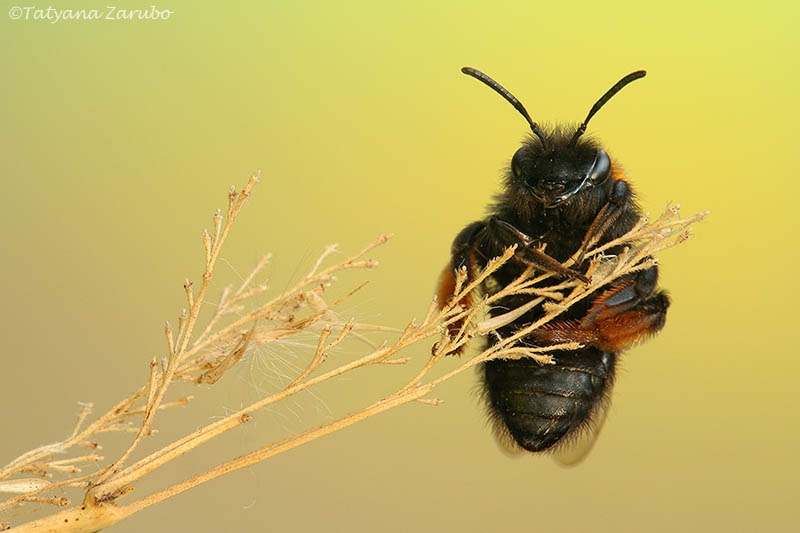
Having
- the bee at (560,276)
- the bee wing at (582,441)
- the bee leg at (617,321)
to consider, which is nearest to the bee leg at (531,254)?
the bee at (560,276)

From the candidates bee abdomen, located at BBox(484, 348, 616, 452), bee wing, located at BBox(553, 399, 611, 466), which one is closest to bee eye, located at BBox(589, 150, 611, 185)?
bee abdomen, located at BBox(484, 348, 616, 452)

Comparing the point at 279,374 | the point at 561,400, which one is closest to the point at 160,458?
the point at 279,374

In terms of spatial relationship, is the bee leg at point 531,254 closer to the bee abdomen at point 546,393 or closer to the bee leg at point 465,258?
the bee leg at point 465,258

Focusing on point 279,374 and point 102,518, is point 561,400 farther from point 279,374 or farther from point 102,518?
point 102,518

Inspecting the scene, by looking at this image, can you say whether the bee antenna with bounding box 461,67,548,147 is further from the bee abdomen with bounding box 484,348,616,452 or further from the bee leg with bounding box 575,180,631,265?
the bee abdomen with bounding box 484,348,616,452

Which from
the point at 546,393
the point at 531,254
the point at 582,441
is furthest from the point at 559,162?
the point at 582,441
